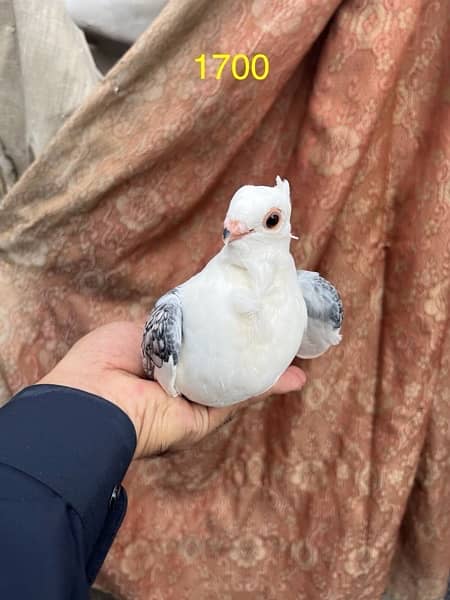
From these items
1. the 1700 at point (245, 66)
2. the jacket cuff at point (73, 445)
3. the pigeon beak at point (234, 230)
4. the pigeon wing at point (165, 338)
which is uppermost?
the 1700 at point (245, 66)

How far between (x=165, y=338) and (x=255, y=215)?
0.14 m

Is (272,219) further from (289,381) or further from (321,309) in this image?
(289,381)

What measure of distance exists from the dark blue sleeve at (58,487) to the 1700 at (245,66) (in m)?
0.40

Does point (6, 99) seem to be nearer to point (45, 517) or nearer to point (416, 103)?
point (416, 103)

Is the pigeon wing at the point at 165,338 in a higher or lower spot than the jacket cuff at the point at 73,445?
higher

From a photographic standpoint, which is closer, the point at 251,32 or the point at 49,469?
the point at 49,469

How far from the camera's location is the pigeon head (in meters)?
0.45

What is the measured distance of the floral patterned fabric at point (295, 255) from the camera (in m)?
0.66

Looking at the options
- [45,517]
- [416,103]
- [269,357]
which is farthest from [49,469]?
[416,103]

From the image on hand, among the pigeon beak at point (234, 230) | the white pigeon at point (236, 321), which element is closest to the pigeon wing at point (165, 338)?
the white pigeon at point (236, 321)

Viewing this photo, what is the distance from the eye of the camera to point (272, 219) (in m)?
0.46

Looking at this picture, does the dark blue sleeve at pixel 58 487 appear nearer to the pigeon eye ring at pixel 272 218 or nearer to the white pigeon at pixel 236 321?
the white pigeon at pixel 236 321

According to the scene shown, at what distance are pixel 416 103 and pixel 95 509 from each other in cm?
58

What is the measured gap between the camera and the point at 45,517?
40 cm
